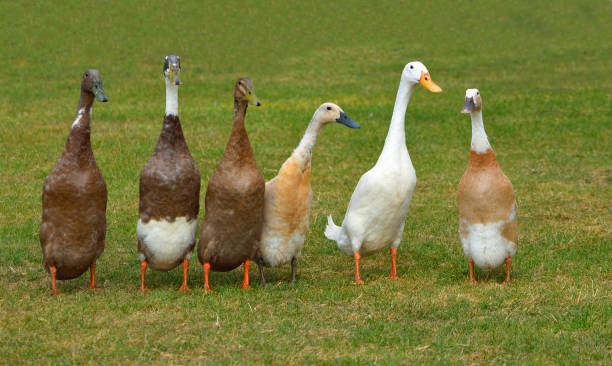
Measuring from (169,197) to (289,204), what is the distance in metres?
1.29

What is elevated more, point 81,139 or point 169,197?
point 81,139

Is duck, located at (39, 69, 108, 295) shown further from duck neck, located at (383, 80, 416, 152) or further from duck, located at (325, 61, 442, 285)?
duck neck, located at (383, 80, 416, 152)

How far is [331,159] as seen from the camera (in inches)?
641

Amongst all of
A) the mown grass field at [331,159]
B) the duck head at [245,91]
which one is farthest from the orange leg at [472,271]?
the duck head at [245,91]

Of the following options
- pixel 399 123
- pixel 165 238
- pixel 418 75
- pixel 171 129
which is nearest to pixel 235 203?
pixel 165 238

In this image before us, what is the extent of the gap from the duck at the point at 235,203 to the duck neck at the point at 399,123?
1.53m

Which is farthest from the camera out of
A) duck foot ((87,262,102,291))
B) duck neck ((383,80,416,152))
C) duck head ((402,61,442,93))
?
duck head ((402,61,442,93))

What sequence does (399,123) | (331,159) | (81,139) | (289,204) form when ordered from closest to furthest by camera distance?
(81,139) < (289,204) < (399,123) < (331,159)

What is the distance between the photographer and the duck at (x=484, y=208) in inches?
326

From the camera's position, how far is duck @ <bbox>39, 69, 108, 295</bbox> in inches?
310

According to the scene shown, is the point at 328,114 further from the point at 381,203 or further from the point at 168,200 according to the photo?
the point at 168,200

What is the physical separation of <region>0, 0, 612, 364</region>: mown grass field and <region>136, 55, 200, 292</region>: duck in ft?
1.54

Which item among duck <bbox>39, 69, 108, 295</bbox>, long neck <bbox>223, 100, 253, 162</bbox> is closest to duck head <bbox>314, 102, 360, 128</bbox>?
long neck <bbox>223, 100, 253, 162</bbox>

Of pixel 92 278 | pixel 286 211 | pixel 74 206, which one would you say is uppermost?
pixel 74 206
